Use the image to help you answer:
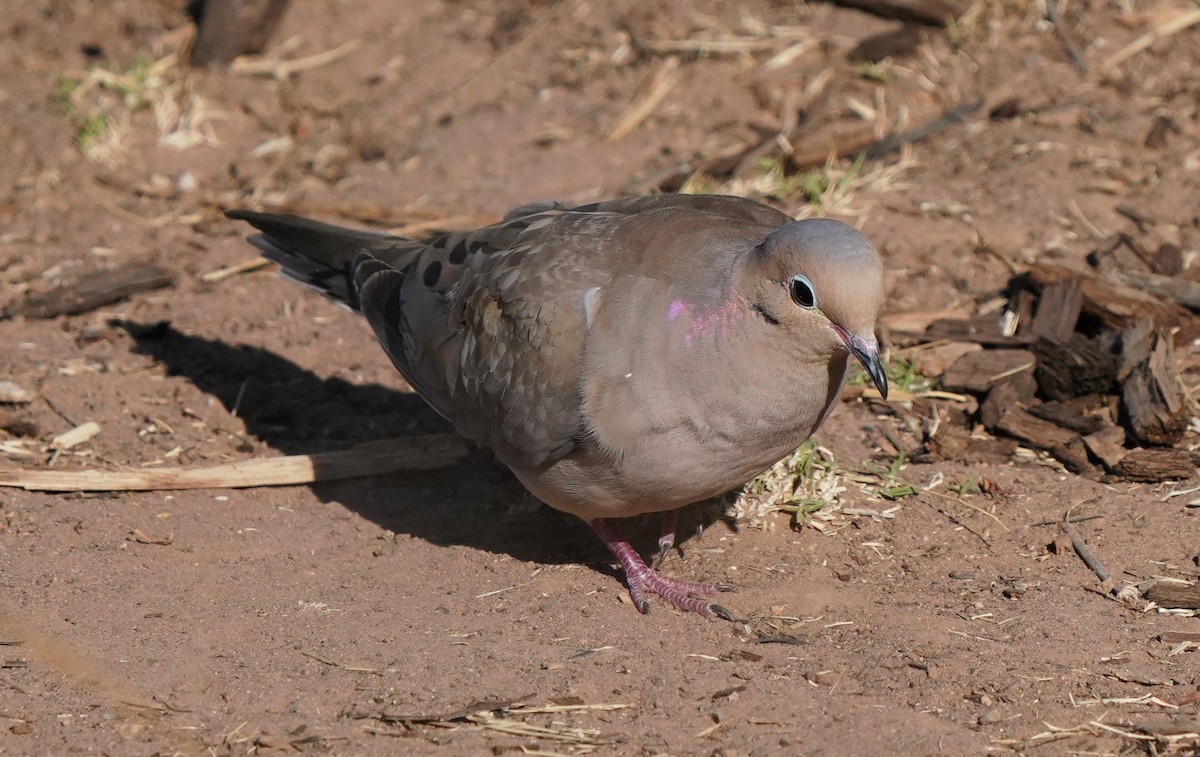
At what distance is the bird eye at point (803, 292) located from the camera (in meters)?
4.00

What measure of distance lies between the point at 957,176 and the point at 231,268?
4.05m

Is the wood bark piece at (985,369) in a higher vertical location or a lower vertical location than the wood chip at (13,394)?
higher

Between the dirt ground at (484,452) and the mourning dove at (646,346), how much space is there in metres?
0.50

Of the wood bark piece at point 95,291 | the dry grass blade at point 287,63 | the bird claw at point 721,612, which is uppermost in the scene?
the dry grass blade at point 287,63

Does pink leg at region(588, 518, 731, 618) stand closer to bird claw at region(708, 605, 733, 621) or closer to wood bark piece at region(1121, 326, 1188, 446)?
bird claw at region(708, 605, 733, 621)

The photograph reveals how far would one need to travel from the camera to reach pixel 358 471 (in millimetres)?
5789

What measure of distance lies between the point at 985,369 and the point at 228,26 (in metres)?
5.72

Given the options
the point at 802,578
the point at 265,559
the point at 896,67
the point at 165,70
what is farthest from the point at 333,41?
the point at 802,578

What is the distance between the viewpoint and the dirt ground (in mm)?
3939

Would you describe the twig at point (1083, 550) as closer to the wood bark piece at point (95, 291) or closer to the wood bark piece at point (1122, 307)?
the wood bark piece at point (1122, 307)

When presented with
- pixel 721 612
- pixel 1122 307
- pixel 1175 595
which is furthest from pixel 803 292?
pixel 1122 307

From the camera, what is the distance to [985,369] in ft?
19.3

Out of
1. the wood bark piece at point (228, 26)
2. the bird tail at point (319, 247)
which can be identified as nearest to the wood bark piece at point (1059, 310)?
the bird tail at point (319, 247)

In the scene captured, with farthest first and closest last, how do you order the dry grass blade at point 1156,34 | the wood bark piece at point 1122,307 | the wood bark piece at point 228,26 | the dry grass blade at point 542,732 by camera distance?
the wood bark piece at point 228,26, the dry grass blade at point 1156,34, the wood bark piece at point 1122,307, the dry grass blade at point 542,732
